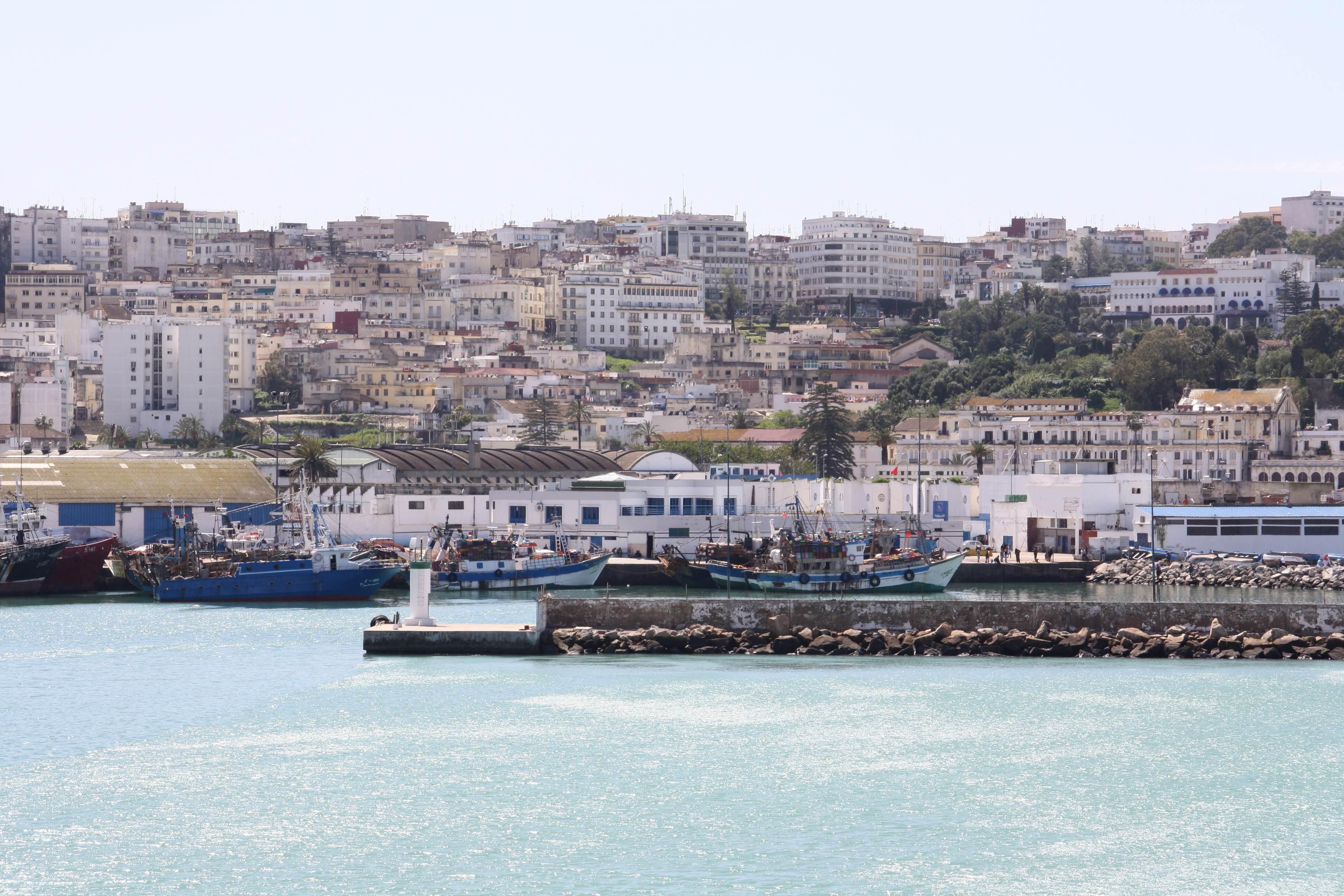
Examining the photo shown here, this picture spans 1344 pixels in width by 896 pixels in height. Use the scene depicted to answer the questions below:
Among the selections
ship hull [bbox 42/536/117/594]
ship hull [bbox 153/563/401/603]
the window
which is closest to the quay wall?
ship hull [bbox 153/563/401/603]

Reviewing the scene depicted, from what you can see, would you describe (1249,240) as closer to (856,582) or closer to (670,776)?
(856,582)

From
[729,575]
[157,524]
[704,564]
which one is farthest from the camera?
[157,524]

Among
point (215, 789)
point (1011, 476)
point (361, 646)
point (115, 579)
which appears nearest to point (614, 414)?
point (1011, 476)

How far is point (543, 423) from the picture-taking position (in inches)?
2660

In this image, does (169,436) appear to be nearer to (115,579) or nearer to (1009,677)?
(115,579)

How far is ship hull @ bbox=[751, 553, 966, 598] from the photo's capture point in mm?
36969

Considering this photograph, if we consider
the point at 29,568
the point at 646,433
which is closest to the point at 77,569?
the point at 29,568

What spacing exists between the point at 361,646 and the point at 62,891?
12319mm

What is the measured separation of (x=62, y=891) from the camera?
14.4 metres

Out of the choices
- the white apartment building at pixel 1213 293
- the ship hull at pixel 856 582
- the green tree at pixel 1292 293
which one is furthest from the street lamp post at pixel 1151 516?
the white apartment building at pixel 1213 293

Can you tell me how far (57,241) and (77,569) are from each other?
241 ft

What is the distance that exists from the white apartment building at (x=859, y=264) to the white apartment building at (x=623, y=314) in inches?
445

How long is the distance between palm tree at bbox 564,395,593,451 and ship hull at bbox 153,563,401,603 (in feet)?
106

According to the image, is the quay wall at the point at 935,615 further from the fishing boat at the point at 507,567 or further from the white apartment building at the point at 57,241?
the white apartment building at the point at 57,241
